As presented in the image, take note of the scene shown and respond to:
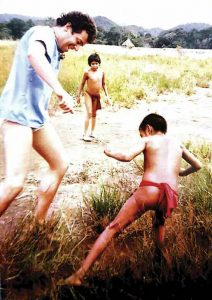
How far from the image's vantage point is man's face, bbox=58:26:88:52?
2572 mm

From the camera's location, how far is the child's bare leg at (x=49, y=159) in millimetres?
2732

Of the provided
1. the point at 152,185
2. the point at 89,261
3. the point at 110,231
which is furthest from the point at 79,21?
the point at 89,261

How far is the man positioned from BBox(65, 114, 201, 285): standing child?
492 millimetres

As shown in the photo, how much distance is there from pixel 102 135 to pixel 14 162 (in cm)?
446

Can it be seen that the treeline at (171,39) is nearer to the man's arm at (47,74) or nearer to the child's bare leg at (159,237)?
the child's bare leg at (159,237)

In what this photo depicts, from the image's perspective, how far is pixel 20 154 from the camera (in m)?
2.47

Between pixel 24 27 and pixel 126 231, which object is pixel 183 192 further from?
pixel 24 27

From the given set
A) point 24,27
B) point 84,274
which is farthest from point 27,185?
point 24,27

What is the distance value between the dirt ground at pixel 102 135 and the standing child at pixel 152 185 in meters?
0.80

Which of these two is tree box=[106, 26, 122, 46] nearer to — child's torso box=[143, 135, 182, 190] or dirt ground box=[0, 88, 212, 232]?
dirt ground box=[0, 88, 212, 232]

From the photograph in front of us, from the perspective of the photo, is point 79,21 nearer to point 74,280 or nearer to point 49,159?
point 49,159

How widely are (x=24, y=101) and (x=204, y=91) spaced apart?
1073 centimetres

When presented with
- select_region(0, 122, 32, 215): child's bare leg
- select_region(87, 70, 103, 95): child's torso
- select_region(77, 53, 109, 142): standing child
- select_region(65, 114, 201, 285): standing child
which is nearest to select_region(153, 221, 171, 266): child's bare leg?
select_region(65, 114, 201, 285): standing child

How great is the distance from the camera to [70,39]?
258 centimetres
